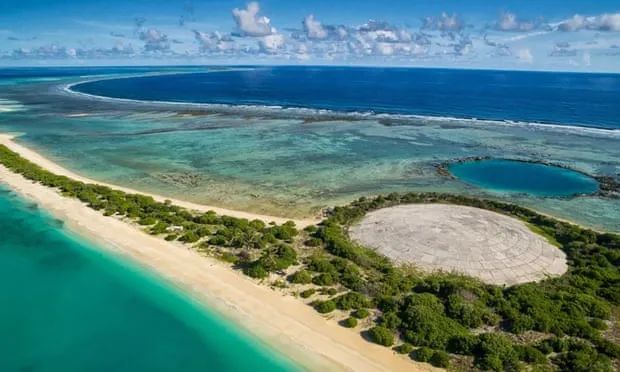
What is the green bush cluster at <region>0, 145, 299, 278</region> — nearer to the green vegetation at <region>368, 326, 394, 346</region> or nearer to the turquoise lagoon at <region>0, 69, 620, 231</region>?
the turquoise lagoon at <region>0, 69, 620, 231</region>

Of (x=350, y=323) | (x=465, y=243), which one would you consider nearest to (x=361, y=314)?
(x=350, y=323)

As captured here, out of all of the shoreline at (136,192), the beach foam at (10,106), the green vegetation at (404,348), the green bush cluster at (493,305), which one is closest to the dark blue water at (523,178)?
the green bush cluster at (493,305)

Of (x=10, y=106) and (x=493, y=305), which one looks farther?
(x=10, y=106)

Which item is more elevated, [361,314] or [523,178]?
[361,314]

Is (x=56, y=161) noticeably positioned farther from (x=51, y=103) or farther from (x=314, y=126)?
(x=51, y=103)

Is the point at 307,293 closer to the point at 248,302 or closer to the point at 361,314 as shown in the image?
the point at 248,302

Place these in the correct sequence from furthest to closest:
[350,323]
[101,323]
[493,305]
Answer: [493,305] → [101,323] → [350,323]

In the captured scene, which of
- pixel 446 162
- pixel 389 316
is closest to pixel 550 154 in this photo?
pixel 446 162
